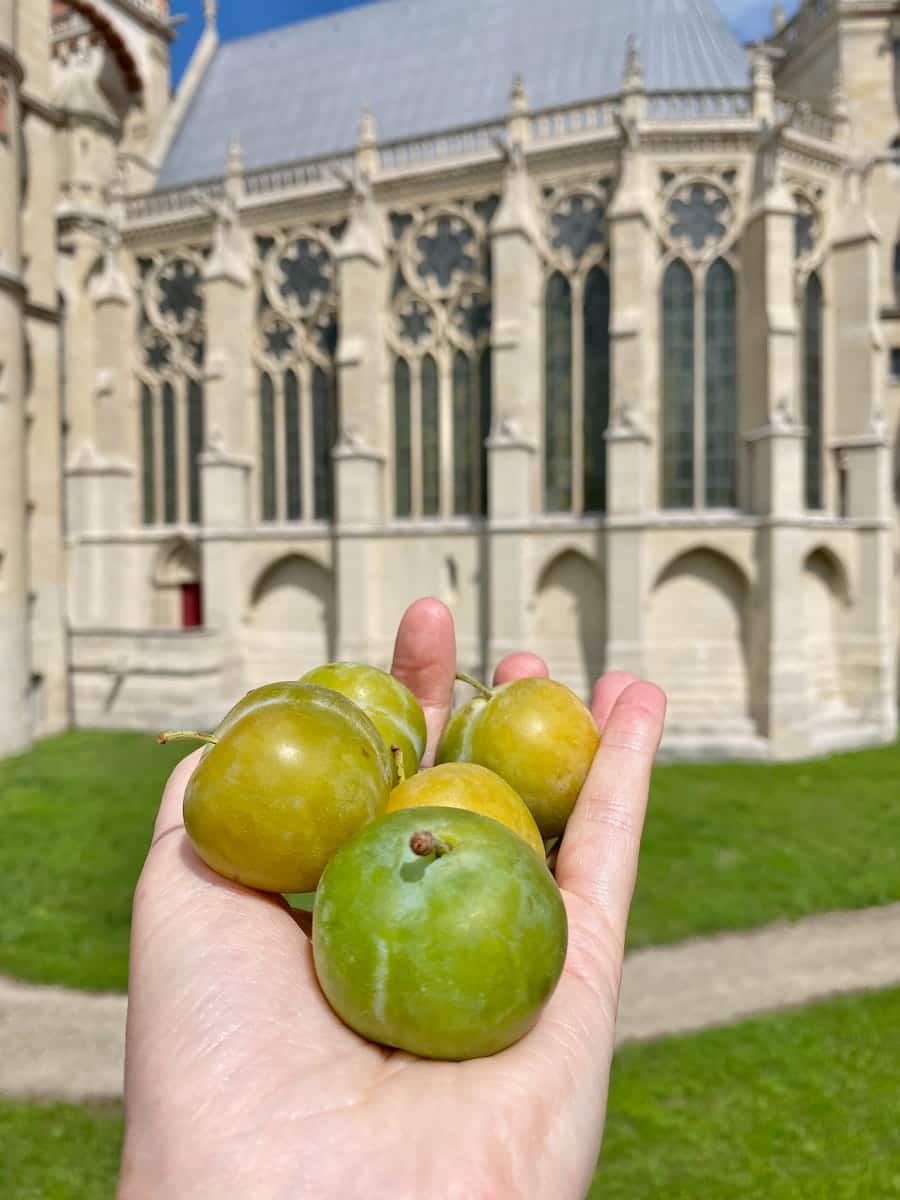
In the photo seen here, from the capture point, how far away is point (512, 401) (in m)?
20.5

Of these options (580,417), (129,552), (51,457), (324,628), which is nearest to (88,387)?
(51,457)

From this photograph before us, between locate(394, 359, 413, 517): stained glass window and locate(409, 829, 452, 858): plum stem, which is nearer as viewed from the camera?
locate(409, 829, 452, 858): plum stem

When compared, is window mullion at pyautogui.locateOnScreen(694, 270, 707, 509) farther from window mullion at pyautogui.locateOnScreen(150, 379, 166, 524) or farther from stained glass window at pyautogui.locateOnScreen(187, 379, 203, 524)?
window mullion at pyautogui.locateOnScreen(150, 379, 166, 524)

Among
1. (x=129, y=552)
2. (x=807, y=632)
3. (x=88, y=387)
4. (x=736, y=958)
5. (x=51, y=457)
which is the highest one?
(x=88, y=387)

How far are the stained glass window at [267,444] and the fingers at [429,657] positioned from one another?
20.6 metres

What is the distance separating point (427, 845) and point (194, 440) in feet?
82.7

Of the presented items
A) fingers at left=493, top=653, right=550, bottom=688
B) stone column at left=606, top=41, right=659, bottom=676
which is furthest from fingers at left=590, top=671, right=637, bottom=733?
stone column at left=606, top=41, right=659, bottom=676

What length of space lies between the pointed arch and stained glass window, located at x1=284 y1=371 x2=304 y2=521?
14.2 metres

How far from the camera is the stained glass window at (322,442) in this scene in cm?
2372

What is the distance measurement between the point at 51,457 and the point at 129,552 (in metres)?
3.54

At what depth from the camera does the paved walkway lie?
7980mm

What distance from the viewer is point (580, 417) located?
69.1 ft

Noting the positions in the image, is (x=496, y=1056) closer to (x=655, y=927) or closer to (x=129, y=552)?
(x=655, y=927)

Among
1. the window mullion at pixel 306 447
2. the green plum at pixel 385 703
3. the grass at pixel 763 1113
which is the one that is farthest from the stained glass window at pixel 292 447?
the green plum at pixel 385 703
